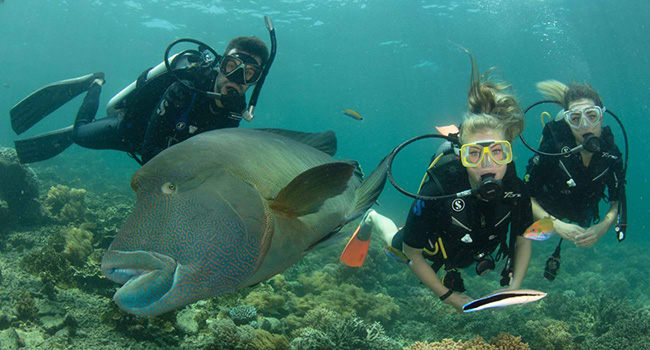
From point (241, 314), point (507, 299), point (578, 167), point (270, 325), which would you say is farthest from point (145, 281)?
point (578, 167)

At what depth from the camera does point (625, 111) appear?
178ft

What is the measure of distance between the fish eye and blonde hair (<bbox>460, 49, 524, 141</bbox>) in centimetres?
309

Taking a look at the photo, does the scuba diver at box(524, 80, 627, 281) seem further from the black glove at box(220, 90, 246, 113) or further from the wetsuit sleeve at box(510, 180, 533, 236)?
the black glove at box(220, 90, 246, 113)

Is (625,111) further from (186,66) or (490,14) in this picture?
(186,66)

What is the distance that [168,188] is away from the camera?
1.01 meters

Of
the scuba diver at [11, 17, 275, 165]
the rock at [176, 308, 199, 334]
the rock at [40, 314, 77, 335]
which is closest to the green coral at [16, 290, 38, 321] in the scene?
the rock at [40, 314, 77, 335]

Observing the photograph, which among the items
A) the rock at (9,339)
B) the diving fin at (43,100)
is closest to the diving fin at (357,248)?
the rock at (9,339)

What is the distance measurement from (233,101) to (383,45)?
39694 mm

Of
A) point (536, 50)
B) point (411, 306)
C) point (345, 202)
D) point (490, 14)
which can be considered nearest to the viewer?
point (345, 202)

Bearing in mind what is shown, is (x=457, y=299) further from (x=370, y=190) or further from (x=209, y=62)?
(x=209, y=62)

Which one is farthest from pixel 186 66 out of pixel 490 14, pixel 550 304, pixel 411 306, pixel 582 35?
pixel 582 35

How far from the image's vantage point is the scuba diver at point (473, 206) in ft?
10.8

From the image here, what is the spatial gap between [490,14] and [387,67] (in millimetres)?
19442

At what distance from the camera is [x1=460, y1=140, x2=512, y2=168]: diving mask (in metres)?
3.20
